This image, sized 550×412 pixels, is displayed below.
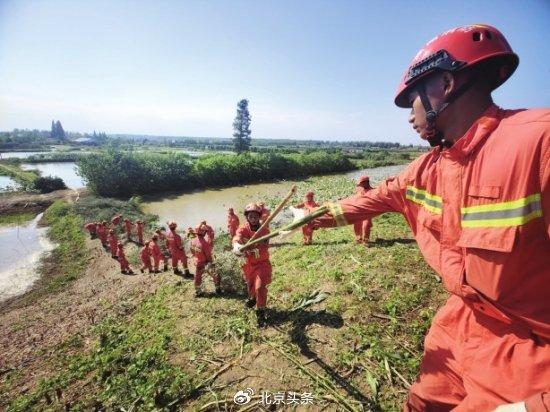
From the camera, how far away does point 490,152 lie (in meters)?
1.72

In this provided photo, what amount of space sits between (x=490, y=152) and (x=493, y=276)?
0.68 metres

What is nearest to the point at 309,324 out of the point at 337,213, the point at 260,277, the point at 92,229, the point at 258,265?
the point at 260,277

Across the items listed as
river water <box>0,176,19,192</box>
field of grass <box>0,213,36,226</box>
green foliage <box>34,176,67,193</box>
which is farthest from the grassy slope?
river water <box>0,176,19,192</box>

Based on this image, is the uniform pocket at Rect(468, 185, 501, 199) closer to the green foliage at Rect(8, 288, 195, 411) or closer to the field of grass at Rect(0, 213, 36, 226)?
the green foliage at Rect(8, 288, 195, 411)

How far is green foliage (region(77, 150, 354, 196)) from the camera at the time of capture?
30.9 metres

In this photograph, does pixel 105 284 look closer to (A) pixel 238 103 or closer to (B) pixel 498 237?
(B) pixel 498 237

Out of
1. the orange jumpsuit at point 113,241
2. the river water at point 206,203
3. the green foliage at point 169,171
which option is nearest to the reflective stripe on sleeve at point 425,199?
the orange jumpsuit at point 113,241

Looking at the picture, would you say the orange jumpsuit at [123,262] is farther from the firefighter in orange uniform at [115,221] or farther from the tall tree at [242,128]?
the tall tree at [242,128]

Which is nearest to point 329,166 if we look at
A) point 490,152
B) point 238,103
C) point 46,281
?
point 238,103

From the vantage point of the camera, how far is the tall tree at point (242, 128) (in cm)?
6481

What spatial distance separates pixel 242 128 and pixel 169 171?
3302 cm

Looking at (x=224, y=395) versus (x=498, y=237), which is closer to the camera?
(x=498, y=237)

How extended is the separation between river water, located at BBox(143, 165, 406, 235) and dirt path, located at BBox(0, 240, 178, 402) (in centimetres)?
963

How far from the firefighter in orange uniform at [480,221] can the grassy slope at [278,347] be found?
1.90 meters
